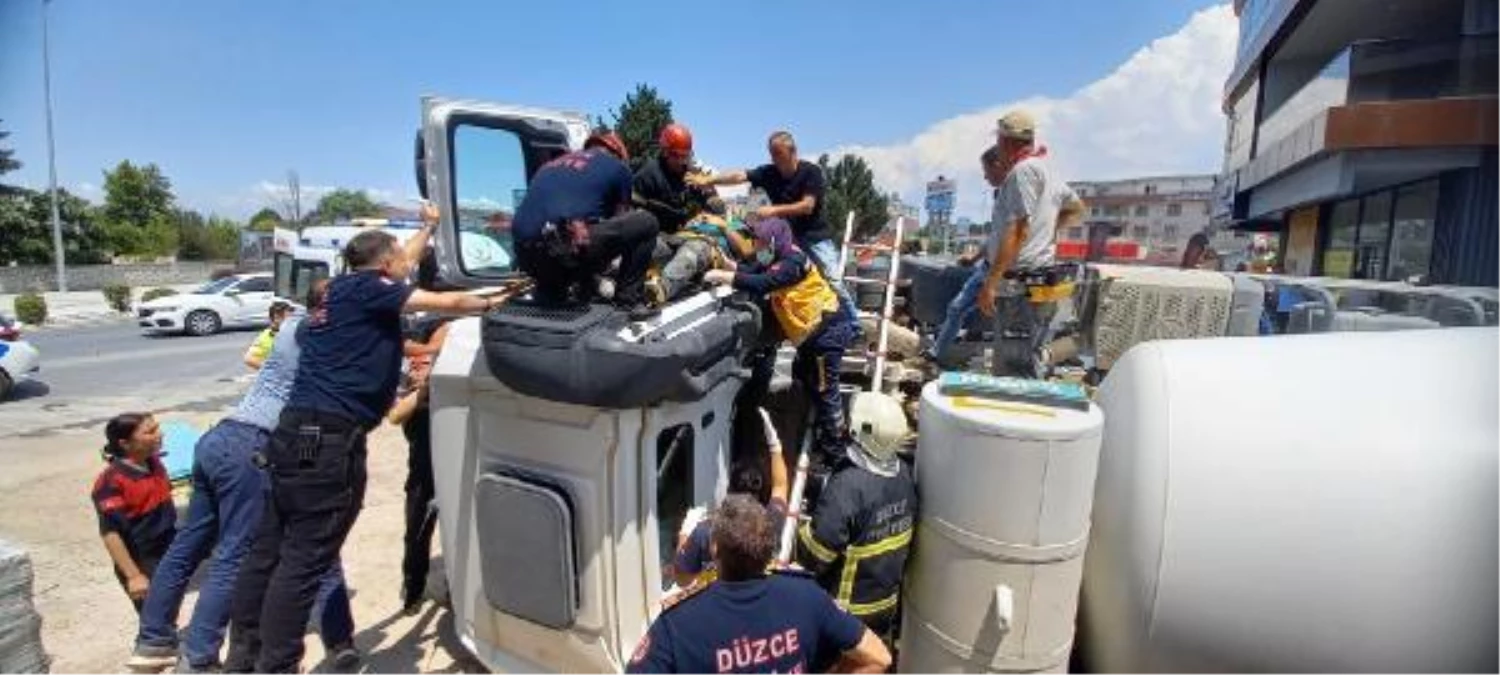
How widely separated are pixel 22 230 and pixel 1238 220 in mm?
54436

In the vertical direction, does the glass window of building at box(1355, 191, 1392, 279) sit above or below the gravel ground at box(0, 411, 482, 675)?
above

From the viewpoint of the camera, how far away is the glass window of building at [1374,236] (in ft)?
50.4

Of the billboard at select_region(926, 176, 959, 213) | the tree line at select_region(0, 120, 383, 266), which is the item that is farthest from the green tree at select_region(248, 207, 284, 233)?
the billboard at select_region(926, 176, 959, 213)

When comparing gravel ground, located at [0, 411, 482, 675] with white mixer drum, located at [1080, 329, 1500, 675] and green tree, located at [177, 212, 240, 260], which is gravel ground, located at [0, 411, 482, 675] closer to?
white mixer drum, located at [1080, 329, 1500, 675]

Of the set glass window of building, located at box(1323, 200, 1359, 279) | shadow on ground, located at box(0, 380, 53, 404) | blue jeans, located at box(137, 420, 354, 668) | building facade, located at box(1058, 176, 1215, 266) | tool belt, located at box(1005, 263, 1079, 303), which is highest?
building facade, located at box(1058, 176, 1215, 266)

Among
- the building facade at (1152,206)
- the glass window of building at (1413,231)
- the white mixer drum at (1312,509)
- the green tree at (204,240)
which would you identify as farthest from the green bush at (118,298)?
the building facade at (1152,206)

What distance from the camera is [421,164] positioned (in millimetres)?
4406

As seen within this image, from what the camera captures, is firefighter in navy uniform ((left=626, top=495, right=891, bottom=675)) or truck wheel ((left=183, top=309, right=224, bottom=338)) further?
truck wheel ((left=183, top=309, right=224, bottom=338))

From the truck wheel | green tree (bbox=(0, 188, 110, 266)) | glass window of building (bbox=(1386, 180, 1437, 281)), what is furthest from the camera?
green tree (bbox=(0, 188, 110, 266))

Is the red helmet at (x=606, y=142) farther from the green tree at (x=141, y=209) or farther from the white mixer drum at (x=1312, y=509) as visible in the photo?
the green tree at (x=141, y=209)

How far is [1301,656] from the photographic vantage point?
7.91ft

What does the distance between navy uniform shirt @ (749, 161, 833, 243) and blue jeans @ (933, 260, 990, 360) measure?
1.09 meters

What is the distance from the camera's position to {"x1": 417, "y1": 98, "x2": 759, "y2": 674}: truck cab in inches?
104

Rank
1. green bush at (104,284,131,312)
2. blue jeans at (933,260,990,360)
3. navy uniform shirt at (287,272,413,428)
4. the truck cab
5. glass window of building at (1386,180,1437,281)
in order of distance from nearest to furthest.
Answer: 1. the truck cab
2. navy uniform shirt at (287,272,413,428)
3. blue jeans at (933,260,990,360)
4. glass window of building at (1386,180,1437,281)
5. green bush at (104,284,131,312)
